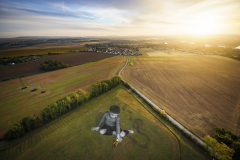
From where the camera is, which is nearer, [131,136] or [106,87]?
[131,136]

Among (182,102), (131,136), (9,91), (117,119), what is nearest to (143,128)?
(131,136)

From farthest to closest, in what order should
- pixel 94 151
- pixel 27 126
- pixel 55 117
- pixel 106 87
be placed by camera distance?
pixel 106 87 < pixel 55 117 < pixel 27 126 < pixel 94 151

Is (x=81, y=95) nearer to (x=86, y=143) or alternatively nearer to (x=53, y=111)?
(x=53, y=111)

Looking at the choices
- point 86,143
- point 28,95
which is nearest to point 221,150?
point 86,143

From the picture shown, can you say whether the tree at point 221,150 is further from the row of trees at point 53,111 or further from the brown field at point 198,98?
the row of trees at point 53,111

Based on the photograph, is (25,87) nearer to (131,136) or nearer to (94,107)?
(94,107)

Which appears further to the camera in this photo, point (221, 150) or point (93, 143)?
point (93, 143)
